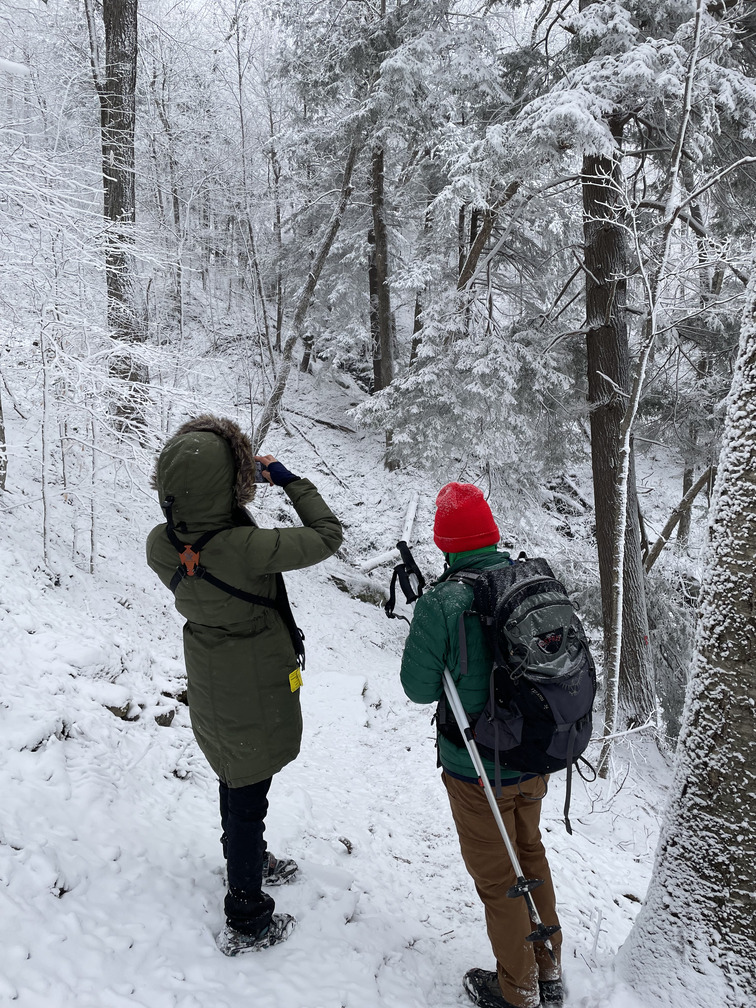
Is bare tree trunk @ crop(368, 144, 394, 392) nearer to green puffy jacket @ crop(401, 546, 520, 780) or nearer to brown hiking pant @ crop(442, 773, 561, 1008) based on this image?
green puffy jacket @ crop(401, 546, 520, 780)

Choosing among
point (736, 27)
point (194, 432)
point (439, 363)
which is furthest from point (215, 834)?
point (736, 27)

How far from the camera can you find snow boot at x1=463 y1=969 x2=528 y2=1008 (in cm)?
244

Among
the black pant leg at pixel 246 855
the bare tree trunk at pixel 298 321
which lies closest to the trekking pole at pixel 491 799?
the black pant leg at pixel 246 855

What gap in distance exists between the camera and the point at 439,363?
910 cm

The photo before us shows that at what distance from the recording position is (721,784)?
2.16 m

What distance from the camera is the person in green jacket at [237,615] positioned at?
230 cm

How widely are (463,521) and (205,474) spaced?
1.07 m

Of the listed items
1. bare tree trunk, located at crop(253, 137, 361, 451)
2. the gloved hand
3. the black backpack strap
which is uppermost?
bare tree trunk, located at crop(253, 137, 361, 451)

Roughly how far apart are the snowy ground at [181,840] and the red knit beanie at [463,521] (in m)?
1.90

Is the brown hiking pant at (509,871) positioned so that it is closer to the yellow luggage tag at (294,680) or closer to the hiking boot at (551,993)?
the hiking boot at (551,993)

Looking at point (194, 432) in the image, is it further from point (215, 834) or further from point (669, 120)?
point (669, 120)

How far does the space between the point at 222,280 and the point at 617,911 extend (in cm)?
2464

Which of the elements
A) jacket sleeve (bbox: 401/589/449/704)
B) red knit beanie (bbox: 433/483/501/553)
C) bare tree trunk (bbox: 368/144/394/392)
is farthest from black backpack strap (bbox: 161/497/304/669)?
bare tree trunk (bbox: 368/144/394/392)

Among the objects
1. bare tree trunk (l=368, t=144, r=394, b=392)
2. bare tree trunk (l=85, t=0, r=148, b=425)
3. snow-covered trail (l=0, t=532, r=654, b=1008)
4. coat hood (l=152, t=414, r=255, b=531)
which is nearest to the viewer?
coat hood (l=152, t=414, r=255, b=531)
